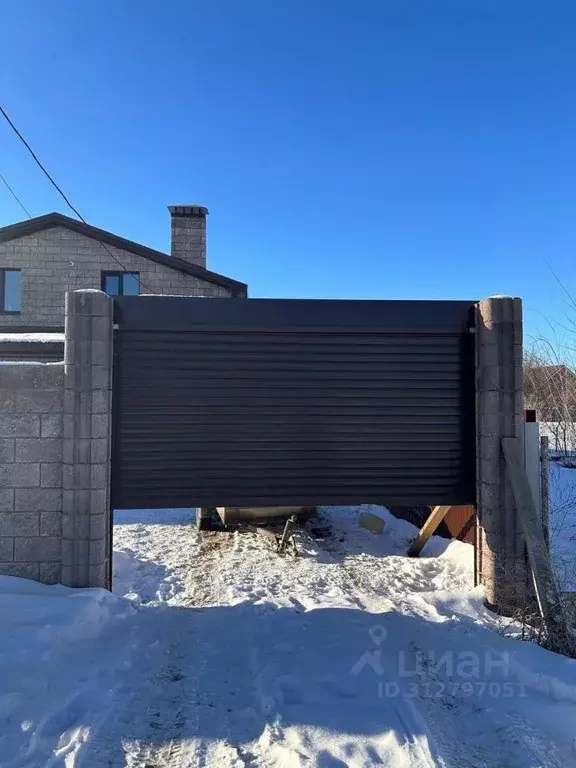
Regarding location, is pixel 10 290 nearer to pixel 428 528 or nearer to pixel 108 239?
pixel 108 239

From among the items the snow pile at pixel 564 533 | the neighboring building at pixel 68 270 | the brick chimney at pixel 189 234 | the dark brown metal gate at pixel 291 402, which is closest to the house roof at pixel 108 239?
the neighboring building at pixel 68 270

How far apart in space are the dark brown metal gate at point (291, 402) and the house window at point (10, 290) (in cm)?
924

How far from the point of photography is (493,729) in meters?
2.88

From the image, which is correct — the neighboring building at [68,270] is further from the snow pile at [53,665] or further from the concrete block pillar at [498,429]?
the snow pile at [53,665]

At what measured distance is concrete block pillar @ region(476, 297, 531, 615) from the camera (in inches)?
184

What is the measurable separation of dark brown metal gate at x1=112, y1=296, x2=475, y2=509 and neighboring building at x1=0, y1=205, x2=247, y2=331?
8142 mm

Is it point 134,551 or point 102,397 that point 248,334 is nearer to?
point 102,397

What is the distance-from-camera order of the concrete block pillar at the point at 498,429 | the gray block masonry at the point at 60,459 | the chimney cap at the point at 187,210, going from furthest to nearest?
the chimney cap at the point at 187,210 → the concrete block pillar at the point at 498,429 → the gray block masonry at the point at 60,459

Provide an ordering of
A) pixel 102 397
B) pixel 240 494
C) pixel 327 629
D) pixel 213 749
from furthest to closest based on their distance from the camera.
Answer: pixel 240 494 < pixel 102 397 < pixel 327 629 < pixel 213 749

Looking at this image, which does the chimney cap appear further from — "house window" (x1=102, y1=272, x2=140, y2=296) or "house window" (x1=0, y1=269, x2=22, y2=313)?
"house window" (x1=0, y1=269, x2=22, y2=313)

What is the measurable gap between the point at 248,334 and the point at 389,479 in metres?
2.10

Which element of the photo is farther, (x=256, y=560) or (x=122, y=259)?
(x=122, y=259)

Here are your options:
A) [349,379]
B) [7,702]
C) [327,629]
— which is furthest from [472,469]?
[7,702]

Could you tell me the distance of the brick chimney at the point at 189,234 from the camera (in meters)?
14.0
